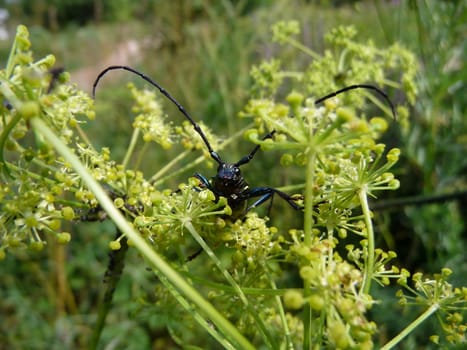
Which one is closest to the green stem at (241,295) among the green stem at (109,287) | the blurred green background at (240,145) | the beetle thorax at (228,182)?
the beetle thorax at (228,182)

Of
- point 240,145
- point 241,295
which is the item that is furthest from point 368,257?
point 240,145

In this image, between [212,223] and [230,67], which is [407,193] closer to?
[230,67]

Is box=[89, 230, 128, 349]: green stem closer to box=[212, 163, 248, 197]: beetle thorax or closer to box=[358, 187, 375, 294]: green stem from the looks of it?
box=[212, 163, 248, 197]: beetle thorax

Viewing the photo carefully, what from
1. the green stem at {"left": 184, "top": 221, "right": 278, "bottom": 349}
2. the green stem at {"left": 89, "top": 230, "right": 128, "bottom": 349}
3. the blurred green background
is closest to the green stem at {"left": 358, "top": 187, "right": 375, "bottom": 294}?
the green stem at {"left": 184, "top": 221, "right": 278, "bottom": 349}

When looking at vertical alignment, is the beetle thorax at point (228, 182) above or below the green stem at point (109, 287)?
above

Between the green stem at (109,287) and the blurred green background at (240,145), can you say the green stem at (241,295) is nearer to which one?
the green stem at (109,287)

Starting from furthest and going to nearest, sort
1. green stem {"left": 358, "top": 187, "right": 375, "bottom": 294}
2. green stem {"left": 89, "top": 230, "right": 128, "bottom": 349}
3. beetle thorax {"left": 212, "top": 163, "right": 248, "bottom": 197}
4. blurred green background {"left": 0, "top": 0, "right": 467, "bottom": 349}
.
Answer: blurred green background {"left": 0, "top": 0, "right": 467, "bottom": 349} → green stem {"left": 89, "top": 230, "right": 128, "bottom": 349} → beetle thorax {"left": 212, "top": 163, "right": 248, "bottom": 197} → green stem {"left": 358, "top": 187, "right": 375, "bottom": 294}

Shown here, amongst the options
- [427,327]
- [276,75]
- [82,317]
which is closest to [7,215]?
[276,75]

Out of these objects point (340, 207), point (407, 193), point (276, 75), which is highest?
point (276, 75)
